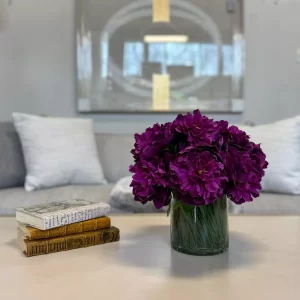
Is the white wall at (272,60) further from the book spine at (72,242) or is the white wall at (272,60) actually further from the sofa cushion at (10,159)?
the book spine at (72,242)

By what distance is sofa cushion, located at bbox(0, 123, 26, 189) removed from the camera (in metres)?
2.28

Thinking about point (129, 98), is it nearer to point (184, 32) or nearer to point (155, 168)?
point (184, 32)

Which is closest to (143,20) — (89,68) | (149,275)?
(89,68)

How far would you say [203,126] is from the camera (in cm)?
91

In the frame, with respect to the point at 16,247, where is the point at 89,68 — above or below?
above

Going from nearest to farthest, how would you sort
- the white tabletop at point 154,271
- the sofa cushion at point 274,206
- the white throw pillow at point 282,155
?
the white tabletop at point 154,271
the sofa cushion at point 274,206
the white throw pillow at point 282,155

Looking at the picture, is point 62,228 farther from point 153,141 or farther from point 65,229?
point 153,141

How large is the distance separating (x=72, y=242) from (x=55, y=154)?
1.31 m

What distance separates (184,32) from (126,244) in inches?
82.1

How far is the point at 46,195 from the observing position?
6.68 ft

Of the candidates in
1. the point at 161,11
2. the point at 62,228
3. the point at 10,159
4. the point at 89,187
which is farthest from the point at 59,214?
the point at 161,11

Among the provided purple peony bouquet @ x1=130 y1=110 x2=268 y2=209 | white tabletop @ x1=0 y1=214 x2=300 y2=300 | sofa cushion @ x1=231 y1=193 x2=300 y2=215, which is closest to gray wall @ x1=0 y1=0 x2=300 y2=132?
sofa cushion @ x1=231 y1=193 x2=300 y2=215

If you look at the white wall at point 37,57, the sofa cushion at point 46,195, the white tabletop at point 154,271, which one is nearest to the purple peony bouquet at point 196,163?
the white tabletop at point 154,271

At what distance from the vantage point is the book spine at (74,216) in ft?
3.18
